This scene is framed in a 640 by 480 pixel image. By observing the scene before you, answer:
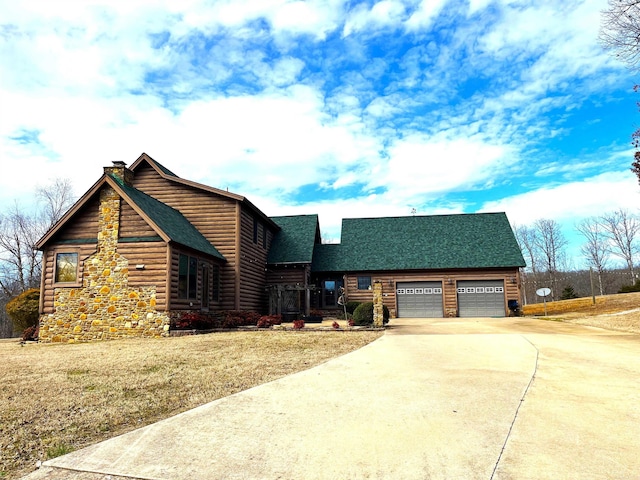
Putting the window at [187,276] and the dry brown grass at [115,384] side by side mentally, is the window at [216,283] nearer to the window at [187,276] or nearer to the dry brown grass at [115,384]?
the window at [187,276]

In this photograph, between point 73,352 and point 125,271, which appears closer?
point 73,352

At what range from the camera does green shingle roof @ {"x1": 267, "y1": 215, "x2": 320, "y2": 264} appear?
1070 inches

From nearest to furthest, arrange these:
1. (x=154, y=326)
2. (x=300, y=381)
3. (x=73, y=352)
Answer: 1. (x=300, y=381)
2. (x=73, y=352)
3. (x=154, y=326)

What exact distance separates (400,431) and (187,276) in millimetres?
15268

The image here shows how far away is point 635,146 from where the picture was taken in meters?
18.2

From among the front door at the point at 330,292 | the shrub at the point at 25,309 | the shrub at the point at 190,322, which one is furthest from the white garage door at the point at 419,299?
the shrub at the point at 25,309

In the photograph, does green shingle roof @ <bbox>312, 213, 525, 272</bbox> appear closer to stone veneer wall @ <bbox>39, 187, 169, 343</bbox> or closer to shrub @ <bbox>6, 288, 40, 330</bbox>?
stone veneer wall @ <bbox>39, 187, 169, 343</bbox>

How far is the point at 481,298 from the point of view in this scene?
28484 millimetres

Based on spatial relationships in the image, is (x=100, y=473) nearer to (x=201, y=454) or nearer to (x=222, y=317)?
(x=201, y=454)

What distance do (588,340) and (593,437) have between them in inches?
379

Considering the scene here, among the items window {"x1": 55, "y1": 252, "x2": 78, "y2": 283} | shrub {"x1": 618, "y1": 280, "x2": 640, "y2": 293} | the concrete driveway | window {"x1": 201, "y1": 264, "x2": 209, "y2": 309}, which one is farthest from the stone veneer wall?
shrub {"x1": 618, "y1": 280, "x2": 640, "y2": 293}

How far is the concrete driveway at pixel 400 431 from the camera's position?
155 inches

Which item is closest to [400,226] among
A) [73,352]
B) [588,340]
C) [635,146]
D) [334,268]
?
[334,268]

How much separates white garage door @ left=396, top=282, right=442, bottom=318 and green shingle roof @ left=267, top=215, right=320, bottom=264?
676 centimetres
